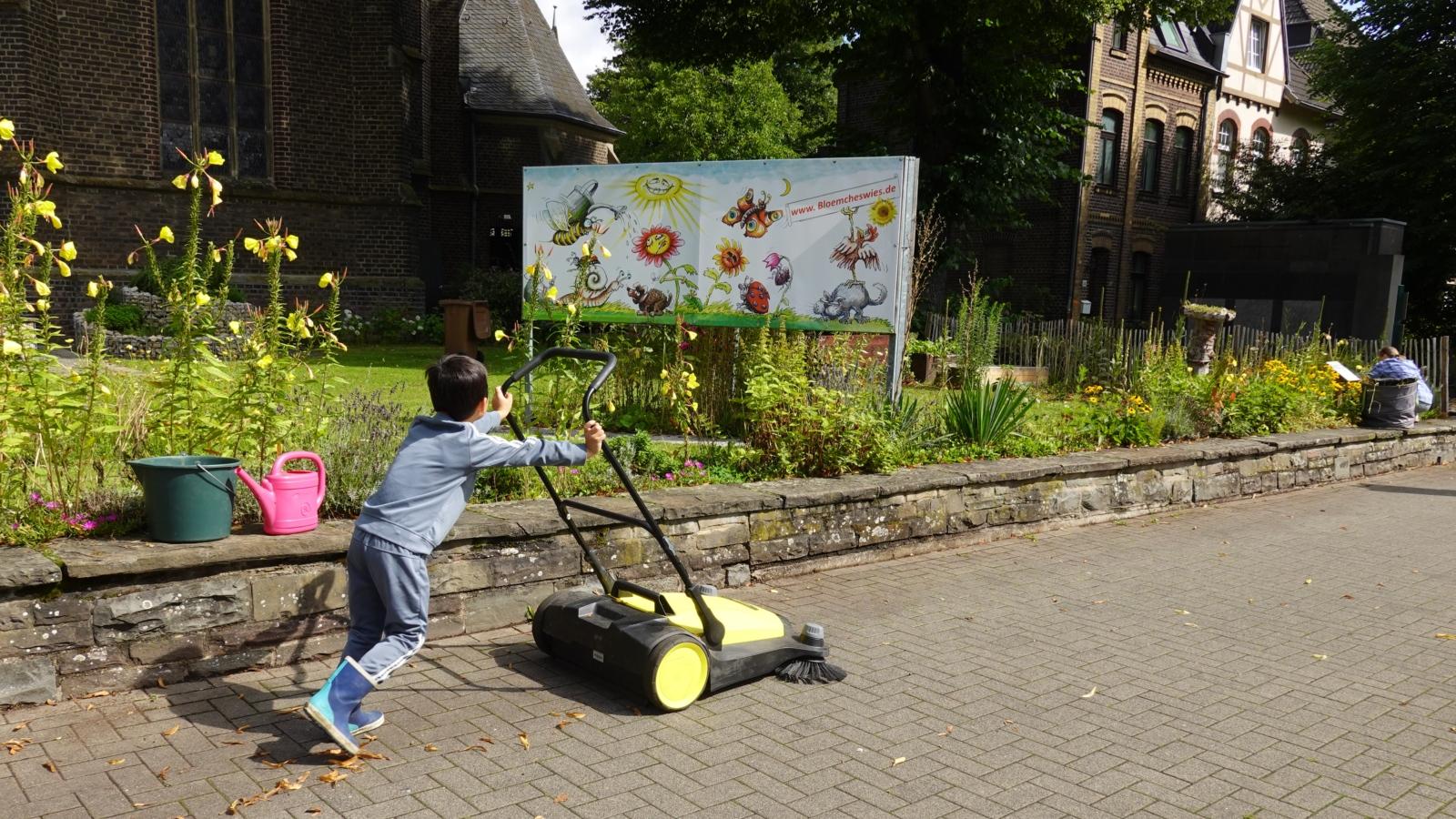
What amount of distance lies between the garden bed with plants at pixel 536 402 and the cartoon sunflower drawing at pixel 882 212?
1.01 metres

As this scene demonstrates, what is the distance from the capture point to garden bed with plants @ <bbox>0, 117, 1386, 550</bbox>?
4.59m

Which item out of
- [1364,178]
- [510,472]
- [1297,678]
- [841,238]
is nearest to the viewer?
[1297,678]

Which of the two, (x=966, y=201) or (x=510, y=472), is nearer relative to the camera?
(x=510, y=472)

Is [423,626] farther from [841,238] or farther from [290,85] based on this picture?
[290,85]

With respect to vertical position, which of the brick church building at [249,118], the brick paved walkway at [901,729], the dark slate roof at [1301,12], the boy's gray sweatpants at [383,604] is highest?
the dark slate roof at [1301,12]

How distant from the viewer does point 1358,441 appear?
11.9 m

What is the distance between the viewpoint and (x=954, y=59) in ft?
64.7

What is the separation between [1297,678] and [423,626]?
4104 millimetres

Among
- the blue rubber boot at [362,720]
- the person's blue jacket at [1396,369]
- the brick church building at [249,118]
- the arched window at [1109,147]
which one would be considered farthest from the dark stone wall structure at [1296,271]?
the blue rubber boot at [362,720]

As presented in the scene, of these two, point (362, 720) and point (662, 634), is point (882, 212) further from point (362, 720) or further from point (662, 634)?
point (362, 720)

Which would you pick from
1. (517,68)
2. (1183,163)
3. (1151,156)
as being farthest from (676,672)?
(1183,163)

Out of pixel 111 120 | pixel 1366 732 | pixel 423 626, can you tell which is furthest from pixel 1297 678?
pixel 111 120

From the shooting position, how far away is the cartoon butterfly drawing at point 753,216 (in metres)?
8.71

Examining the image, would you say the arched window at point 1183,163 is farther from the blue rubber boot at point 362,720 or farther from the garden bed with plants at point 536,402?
the blue rubber boot at point 362,720
